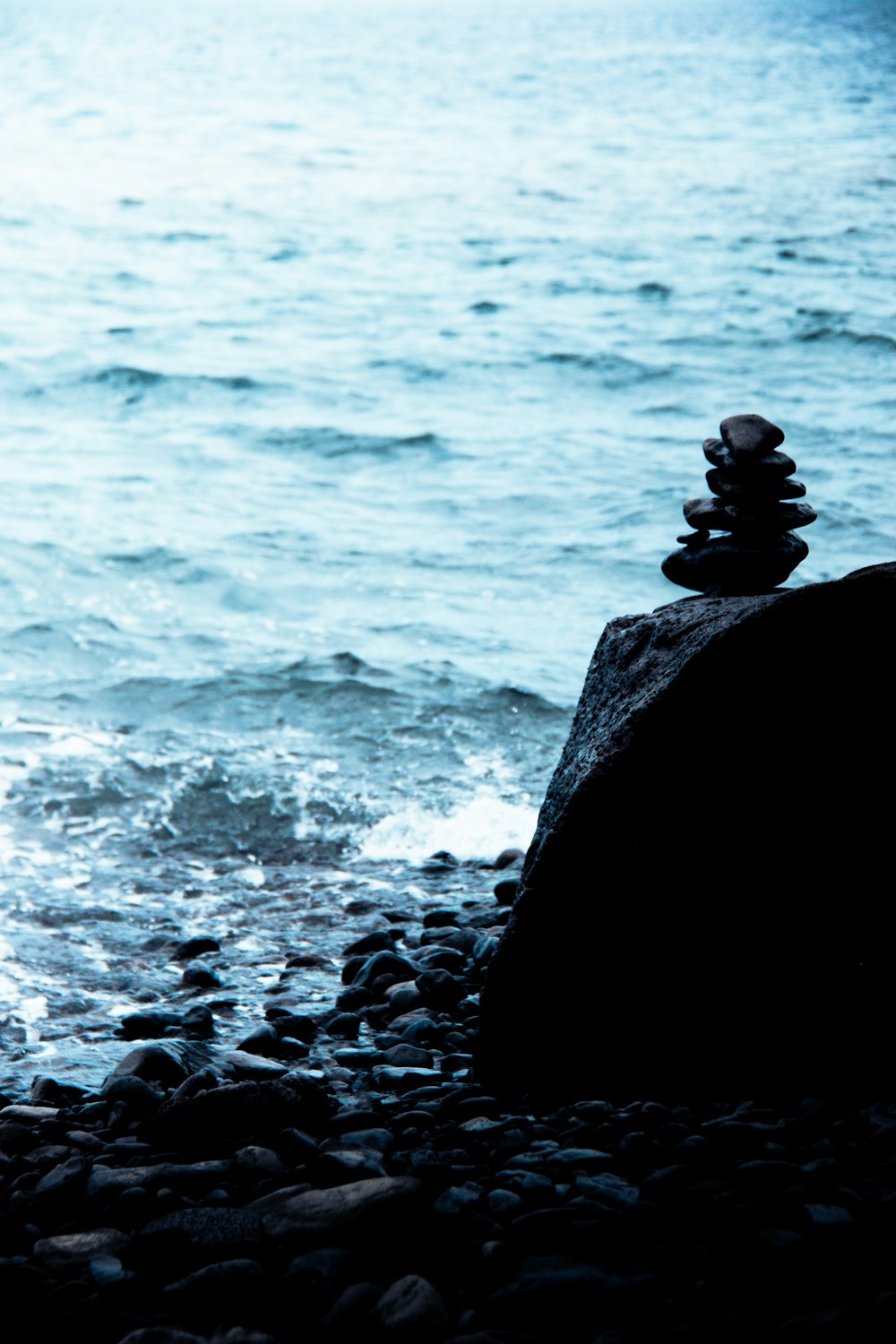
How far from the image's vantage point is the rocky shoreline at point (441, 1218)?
281 cm

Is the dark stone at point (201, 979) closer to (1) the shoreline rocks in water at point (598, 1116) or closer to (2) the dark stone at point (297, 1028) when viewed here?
(2) the dark stone at point (297, 1028)

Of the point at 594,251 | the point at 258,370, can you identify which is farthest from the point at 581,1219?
the point at 594,251

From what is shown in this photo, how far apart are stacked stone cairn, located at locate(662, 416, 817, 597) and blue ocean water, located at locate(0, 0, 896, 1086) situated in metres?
2.21

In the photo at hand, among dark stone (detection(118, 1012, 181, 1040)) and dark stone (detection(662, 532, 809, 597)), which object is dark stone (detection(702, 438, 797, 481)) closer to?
dark stone (detection(662, 532, 809, 597))

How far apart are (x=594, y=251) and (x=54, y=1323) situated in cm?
2233

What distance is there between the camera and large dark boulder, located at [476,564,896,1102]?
389 centimetres

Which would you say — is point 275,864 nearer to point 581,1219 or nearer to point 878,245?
point 581,1219

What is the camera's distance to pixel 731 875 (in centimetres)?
402

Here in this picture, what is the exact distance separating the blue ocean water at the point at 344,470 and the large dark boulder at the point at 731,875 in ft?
5.69

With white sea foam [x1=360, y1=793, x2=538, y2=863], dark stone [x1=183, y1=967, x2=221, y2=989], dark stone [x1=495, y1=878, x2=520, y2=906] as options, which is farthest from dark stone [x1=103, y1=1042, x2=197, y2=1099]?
white sea foam [x1=360, y1=793, x2=538, y2=863]

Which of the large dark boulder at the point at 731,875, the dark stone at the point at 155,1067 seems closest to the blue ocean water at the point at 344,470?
the dark stone at the point at 155,1067

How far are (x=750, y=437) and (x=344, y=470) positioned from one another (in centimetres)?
984

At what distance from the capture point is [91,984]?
19.0ft

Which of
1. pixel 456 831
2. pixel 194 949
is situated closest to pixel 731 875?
pixel 194 949
